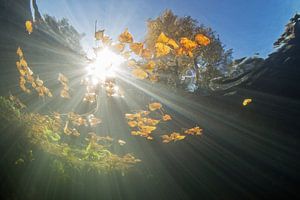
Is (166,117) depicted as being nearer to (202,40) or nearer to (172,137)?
(172,137)

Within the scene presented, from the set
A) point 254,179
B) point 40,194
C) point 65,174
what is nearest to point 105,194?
point 65,174

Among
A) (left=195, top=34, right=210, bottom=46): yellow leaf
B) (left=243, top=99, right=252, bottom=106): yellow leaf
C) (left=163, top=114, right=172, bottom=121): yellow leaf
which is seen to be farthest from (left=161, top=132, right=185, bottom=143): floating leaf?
(left=195, top=34, right=210, bottom=46): yellow leaf

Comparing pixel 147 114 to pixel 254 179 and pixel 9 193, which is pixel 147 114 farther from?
pixel 9 193

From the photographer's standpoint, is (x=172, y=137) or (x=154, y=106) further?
(x=154, y=106)

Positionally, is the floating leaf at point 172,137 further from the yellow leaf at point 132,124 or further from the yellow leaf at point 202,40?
the yellow leaf at point 202,40

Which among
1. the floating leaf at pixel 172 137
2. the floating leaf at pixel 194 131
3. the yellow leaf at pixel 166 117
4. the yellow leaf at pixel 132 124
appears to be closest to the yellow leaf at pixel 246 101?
the floating leaf at pixel 194 131

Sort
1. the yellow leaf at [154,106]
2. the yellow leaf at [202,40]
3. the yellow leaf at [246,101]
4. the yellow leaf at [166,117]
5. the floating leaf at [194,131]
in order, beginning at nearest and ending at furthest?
the yellow leaf at [202,40]
the yellow leaf at [246,101]
the floating leaf at [194,131]
the yellow leaf at [166,117]
the yellow leaf at [154,106]

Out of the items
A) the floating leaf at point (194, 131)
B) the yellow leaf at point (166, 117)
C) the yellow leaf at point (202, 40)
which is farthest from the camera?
the yellow leaf at point (166, 117)

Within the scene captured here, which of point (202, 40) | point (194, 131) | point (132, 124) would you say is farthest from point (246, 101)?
point (202, 40)

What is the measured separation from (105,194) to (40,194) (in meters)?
1.78

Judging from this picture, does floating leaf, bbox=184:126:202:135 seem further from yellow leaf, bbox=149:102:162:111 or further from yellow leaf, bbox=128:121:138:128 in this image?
yellow leaf, bbox=128:121:138:128

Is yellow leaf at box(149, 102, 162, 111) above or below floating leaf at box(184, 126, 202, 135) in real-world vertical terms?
above

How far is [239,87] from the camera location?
35.1 ft

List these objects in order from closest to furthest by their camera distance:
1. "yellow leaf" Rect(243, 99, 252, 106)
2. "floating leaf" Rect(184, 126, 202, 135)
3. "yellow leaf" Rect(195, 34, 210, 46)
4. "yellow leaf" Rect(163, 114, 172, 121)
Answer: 1. "yellow leaf" Rect(195, 34, 210, 46)
2. "yellow leaf" Rect(243, 99, 252, 106)
3. "floating leaf" Rect(184, 126, 202, 135)
4. "yellow leaf" Rect(163, 114, 172, 121)
